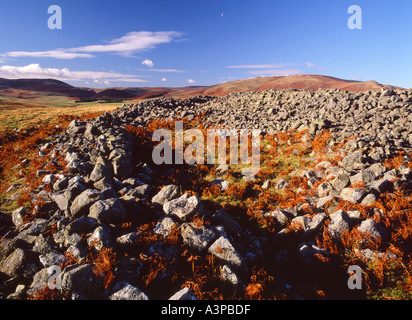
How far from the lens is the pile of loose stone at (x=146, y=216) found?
492 cm

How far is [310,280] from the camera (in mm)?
5777

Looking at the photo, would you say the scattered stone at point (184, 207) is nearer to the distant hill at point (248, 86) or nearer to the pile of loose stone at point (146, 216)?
the pile of loose stone at point (146, 216)

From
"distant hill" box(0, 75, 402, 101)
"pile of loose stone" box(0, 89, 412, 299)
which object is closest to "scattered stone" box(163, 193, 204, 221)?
"pile of loose stone" box(0, 89, 412, 299)

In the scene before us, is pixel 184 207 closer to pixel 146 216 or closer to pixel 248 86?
pixel 146 216

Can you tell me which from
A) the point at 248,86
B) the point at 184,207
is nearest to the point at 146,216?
the point at 184,207

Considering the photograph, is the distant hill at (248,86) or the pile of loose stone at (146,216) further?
the distant hill at (248,86)

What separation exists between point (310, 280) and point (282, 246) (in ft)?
4.18

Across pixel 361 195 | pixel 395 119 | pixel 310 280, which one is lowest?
pixel 310 280

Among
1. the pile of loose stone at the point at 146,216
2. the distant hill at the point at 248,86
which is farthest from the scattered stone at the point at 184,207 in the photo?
the distant hill at the point at 248,86
